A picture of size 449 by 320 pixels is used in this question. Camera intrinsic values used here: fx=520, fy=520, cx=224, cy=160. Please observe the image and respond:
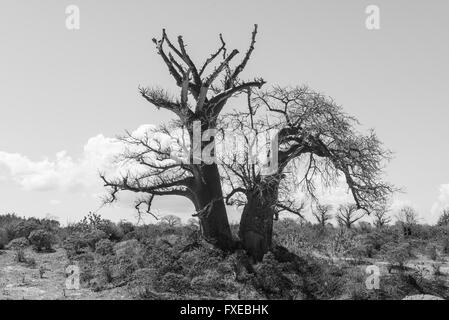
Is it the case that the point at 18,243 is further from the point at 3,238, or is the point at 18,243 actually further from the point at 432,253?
the point at 432,253

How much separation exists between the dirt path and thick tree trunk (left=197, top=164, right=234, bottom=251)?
443 cm

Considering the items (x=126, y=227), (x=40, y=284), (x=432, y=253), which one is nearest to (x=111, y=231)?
(x=126, y=227)

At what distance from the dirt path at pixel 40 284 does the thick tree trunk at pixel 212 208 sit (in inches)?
174

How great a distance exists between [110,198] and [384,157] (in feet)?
29.6

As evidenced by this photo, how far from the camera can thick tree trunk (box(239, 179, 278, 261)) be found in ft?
52.9

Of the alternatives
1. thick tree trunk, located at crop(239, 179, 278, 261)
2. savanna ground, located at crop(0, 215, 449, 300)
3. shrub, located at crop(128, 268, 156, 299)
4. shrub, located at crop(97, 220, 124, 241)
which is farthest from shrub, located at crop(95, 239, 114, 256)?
thick tree trunk, located at crop(239, 179, 278, 261)

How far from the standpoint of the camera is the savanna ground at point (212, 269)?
12861mm

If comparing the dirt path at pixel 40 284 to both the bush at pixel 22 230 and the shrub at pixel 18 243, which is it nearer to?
the shrub at pixel 18 243

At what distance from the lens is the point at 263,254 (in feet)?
53.3

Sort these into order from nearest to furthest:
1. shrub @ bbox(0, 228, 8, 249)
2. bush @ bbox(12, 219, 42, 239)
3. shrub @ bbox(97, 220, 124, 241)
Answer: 1. shrub @ bbox(0, 228, 8, 249)
2. shrub @ bbox(97, 220, 124, 241)
3. bush @ bbox(12, 219, 42, 239)

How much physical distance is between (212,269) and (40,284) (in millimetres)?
4675

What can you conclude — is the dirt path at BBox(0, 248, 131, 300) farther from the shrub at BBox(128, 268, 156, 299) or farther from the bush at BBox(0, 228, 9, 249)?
the bush at BBox(0, 228, 9, 249)
